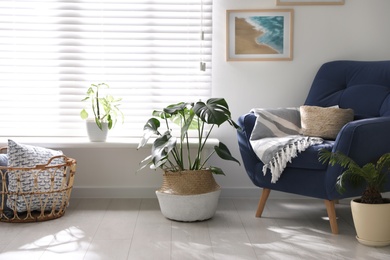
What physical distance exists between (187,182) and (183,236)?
0.41 m

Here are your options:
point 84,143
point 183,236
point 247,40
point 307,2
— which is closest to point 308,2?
point 307,2

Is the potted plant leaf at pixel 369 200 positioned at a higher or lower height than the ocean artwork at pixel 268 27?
lower

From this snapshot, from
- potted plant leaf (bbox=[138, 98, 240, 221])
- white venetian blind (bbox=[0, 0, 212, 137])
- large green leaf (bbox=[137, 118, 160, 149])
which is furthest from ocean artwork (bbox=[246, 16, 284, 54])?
large green leaf (bbox=[137, 118, 160, 149])

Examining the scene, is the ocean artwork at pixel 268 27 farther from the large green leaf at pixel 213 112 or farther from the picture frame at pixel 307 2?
the large green leaf at pixel 213 112

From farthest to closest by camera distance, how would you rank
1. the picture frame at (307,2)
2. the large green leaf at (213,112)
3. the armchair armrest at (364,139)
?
the picture frame at (307,2)
the large green leaf at (213,112)
the armchair armrest at (364,139)

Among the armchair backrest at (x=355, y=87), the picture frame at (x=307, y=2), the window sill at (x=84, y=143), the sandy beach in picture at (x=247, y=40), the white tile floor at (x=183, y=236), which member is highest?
the picture frame at (x=307, y=2)

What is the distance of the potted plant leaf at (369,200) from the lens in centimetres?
338

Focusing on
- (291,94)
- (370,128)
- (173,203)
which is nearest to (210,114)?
(173,203)

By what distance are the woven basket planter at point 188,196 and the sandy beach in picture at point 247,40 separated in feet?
3.56

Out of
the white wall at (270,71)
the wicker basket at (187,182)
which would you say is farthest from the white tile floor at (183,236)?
the white wall at (270,71)

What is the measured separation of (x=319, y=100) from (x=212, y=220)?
111 cm

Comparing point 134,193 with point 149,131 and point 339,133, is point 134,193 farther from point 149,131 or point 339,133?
point 339,133

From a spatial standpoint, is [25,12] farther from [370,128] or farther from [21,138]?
[370,128]

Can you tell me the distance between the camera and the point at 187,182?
3.92 meters
